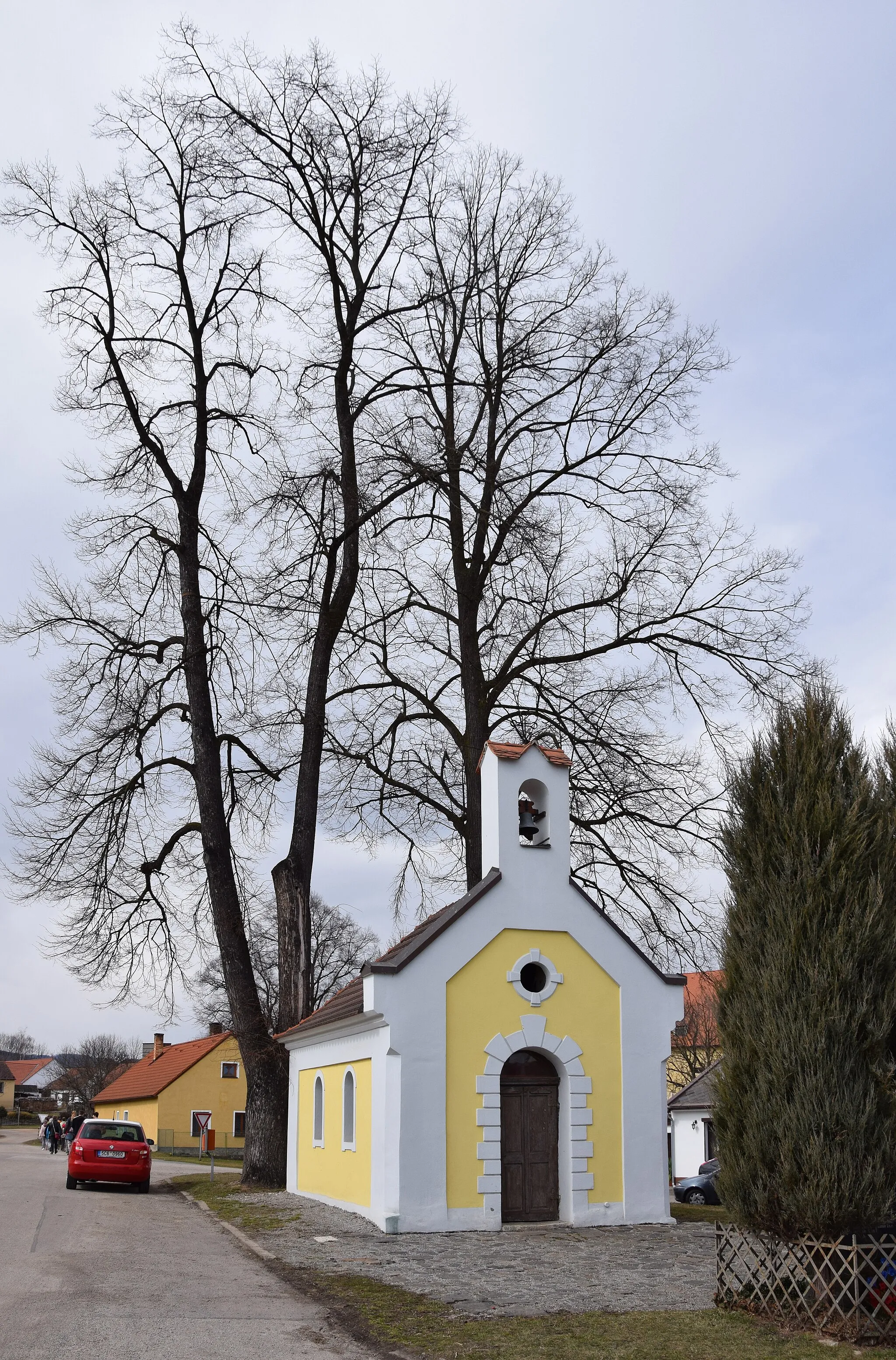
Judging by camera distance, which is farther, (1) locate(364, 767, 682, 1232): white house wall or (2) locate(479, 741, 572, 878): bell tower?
(2) locate(479, 741, 572, 878): bell tower

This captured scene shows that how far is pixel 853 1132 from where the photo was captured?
9742mm

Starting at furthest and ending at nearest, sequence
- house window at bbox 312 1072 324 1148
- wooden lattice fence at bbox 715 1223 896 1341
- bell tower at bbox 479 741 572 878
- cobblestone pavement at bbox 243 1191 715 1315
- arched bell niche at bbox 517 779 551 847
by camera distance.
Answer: house window at bbox 312 1072 324 1148 → arched bell niche at bbox 517 779 551 847 → bell tower at bbox 479 741 572 878 → cobblestone pavement at bbox 243 1191 715 1315 → wooden lattice fence at bbox 715 1223 896 1341

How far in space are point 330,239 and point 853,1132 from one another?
22.9 metres

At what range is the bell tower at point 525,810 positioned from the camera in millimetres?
18766

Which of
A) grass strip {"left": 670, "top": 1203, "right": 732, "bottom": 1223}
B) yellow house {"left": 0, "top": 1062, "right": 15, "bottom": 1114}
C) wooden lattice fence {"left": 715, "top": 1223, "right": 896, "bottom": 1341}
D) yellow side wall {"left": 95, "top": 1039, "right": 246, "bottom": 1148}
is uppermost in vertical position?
wooden lattice fence {"left": 715, "top": 1223, "right": 896, "bottom": 1341}

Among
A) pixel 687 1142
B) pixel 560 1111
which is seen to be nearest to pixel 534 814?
pixel 560 1111

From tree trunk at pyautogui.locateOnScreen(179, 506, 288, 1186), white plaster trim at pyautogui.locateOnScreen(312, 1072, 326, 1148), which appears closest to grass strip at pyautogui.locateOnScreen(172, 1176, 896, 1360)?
white plaster trim at pyautogui.locateOnScreen(312, 1072, 326, 1148)

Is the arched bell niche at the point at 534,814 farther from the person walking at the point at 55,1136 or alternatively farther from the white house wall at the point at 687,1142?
the person walking at the point at 55,1136

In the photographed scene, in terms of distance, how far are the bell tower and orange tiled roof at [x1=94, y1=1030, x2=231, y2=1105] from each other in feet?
137

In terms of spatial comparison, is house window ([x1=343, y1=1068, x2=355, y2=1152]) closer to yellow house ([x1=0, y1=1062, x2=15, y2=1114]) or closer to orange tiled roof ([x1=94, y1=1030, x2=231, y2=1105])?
orange tiled roof ([x1=94, y1=1030, x2=231, y2=1105])

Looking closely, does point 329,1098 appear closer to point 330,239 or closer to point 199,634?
point 199,634

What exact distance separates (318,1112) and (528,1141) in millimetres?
4893

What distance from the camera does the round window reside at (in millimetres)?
18453

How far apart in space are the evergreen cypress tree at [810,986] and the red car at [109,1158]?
17.5 metres
